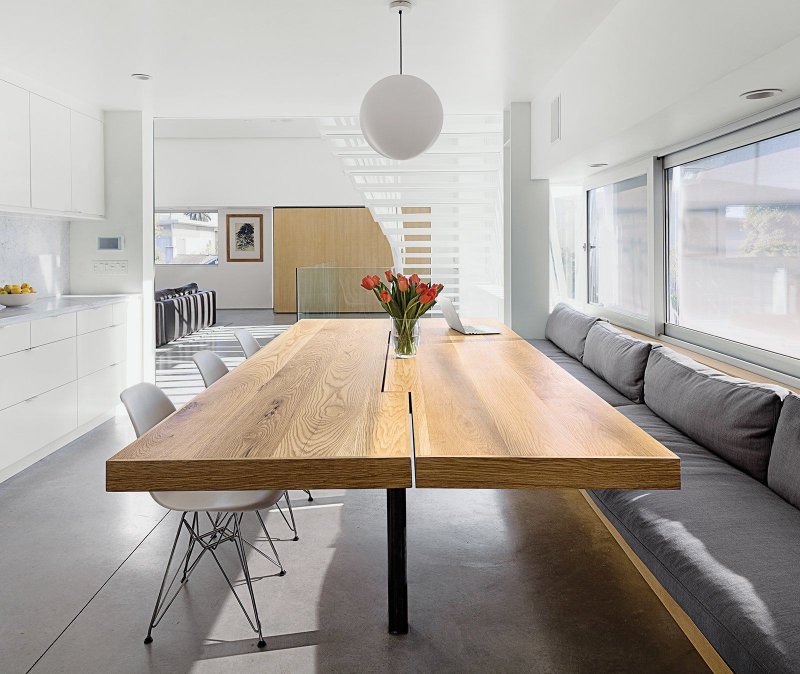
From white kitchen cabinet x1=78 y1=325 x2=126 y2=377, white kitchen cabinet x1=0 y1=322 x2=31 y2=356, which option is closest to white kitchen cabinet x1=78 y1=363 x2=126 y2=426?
white kitchen cabinet x1=78 y1=325 x2=126 y2=377

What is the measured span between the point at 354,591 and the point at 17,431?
2.52 meters

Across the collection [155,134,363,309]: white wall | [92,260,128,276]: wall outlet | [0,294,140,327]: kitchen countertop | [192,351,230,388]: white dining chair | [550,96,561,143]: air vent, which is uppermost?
[155,134,363,309]: white wall

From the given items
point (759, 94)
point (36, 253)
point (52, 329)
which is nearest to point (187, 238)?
point (36, 253)

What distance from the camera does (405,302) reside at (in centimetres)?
312

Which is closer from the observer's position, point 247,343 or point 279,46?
point 247,343

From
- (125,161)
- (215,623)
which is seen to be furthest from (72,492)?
(125,161)

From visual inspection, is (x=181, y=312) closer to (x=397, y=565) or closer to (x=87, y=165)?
(x=87, y=165)

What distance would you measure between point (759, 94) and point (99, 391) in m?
4.61

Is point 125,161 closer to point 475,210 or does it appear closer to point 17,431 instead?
point 17,431

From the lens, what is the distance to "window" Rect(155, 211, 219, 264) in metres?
15.0

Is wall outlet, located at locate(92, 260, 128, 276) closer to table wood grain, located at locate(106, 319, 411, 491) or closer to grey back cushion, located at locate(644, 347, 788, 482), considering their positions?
table wood grain, located at locate(106, 319, 411, 491)

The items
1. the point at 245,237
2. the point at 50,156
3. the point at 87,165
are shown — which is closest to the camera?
the point at 50,156

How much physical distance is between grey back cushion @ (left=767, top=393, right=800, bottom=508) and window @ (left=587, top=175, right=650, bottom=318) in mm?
2351

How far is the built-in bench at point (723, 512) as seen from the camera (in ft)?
5.31
